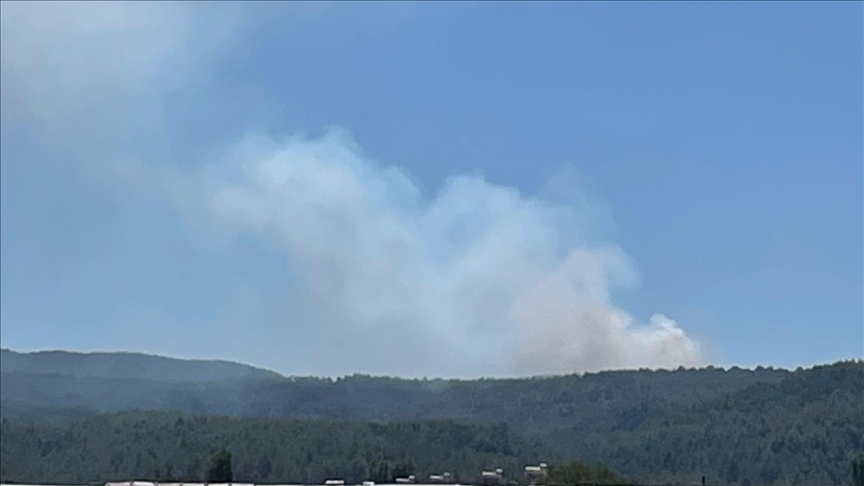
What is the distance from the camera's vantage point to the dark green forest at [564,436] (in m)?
119

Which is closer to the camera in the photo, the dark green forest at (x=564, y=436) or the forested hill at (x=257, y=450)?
the dark green forest at (x=564, y=436)

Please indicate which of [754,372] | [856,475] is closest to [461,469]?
[754,372]

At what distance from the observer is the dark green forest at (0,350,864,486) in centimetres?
11869

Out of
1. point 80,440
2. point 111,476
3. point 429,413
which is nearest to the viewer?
point 111,476

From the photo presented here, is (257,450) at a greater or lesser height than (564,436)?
lesser

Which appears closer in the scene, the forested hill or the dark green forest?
the dark green forest

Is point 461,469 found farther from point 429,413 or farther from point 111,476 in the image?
point 429,413

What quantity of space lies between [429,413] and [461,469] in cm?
6564

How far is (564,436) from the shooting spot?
157250 millimetres

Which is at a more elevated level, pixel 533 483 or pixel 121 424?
pixel 121 424

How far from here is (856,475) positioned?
86562 mm

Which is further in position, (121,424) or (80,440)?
(121,424)

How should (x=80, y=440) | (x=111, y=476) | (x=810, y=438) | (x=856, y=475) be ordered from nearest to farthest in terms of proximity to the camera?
(x=856, y=475), (x=810, y=438), (x=111, y=476), (x=80, y=440)

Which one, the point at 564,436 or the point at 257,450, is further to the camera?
the point at 564,436
